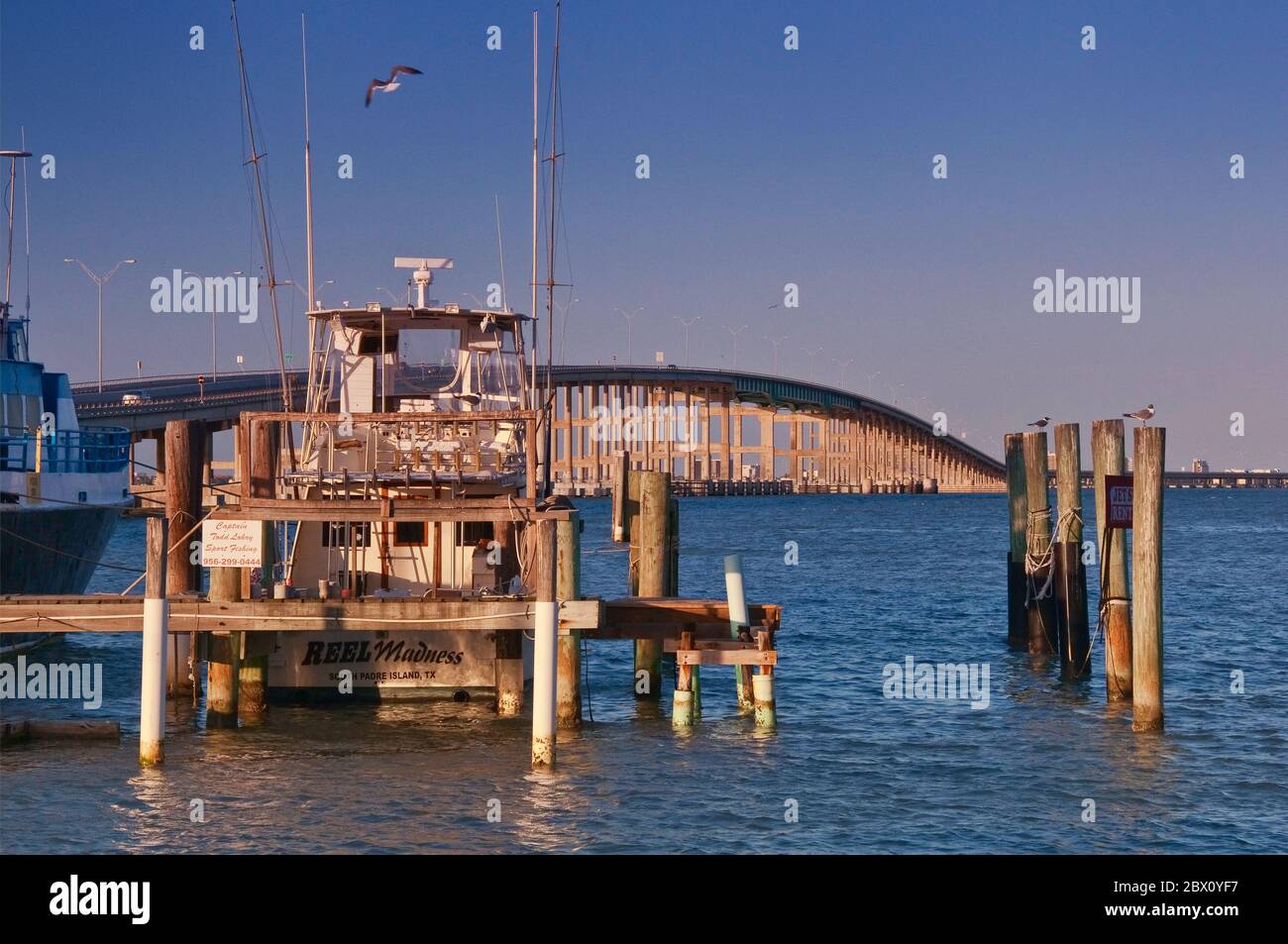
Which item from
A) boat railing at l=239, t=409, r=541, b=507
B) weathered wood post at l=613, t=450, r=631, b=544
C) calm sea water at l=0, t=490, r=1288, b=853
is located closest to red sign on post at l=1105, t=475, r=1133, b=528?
calm sea water at l=0, t=490, r=1288, b=853

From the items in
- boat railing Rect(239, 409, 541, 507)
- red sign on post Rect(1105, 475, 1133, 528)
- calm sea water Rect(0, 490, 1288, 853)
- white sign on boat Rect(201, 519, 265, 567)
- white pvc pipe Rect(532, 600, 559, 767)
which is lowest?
calm sea water Rect(0, 490, 1288, 853)

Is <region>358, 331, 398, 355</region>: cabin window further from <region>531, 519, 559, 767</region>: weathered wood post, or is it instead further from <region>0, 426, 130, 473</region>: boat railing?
<region>0, 426, 130, 473</region>: boat railing

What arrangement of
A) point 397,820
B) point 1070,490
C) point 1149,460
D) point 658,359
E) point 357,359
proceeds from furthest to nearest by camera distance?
point 658,359, point 1070,490, point 357,359, point 1149,460, point 397,820

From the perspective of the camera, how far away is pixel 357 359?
25.5 m

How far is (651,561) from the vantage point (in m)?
24.0

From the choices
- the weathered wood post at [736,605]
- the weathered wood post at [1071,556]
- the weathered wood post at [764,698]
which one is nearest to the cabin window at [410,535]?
the weathered wood post at [736,605]

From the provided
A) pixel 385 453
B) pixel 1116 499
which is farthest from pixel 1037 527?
pixel 385 453

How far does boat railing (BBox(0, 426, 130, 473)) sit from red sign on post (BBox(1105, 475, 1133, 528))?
20.8m

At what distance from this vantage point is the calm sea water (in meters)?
17.0

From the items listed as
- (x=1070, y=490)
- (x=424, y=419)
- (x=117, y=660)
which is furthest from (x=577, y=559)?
(x=117, y=660)

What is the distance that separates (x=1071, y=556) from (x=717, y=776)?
9.98 meters
